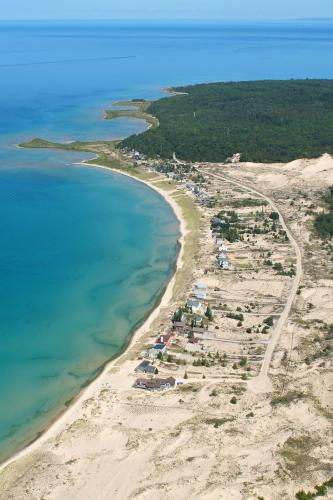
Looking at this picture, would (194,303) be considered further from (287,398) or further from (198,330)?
(287,398)

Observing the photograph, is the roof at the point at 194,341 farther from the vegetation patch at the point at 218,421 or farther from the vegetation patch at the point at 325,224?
the vegetation patch at the point at 325,224

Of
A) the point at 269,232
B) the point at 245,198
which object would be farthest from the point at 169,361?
the point at 245,198

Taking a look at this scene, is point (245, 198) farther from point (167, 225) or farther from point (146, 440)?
point (146, 440)

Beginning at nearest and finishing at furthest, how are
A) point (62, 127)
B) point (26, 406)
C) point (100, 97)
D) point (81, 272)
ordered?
point (26, 406) → point (81, 272) → point (62, 127) → point (100, 97)

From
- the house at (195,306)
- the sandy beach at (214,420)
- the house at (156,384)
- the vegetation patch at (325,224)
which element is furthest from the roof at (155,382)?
the vegetation patch at (325,224)

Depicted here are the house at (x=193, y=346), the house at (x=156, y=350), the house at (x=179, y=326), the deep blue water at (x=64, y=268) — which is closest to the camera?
the deep blue water at (x=64, y=268)

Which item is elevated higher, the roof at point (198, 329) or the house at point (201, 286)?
the house at point (201, 286)
